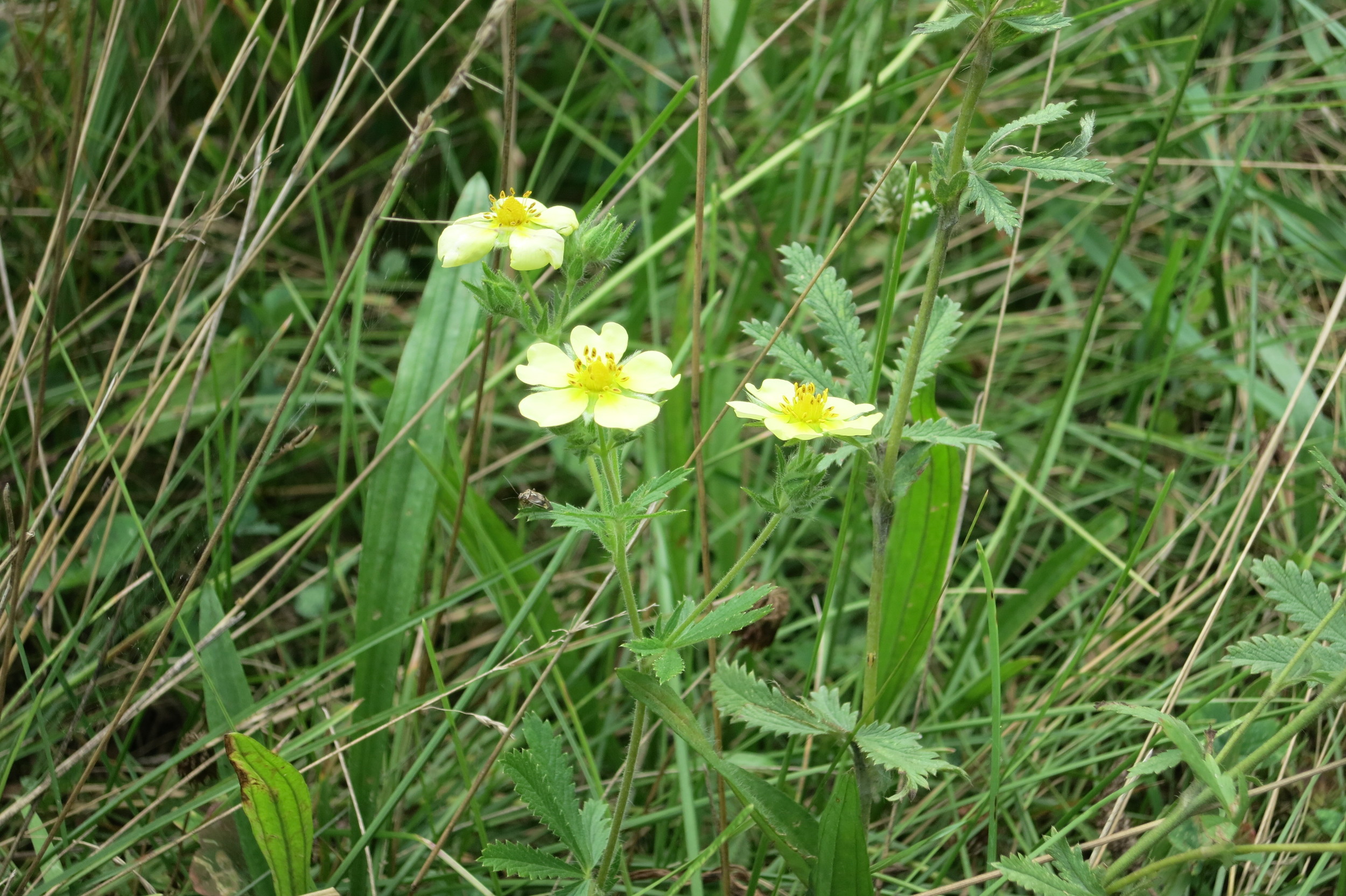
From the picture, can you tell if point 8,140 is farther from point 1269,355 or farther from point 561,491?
point 1269,355

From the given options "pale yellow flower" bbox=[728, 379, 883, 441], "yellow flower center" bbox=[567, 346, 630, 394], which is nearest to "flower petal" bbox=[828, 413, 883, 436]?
"pale yellow flower" bbox=[728, 379, 883, 441]

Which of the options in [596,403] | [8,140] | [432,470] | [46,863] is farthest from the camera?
[8,140]

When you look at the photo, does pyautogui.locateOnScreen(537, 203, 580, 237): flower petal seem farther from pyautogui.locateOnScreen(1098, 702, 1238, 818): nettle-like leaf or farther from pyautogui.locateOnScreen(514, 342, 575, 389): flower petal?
pyautogui.locateOnScreen(1098, 702, 1238, 818): nettle-like leaf

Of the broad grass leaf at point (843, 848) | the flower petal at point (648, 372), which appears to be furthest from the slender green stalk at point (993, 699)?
the flower petal at point (648, 372)

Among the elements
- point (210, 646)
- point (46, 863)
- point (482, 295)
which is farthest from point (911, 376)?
point (46, 863)

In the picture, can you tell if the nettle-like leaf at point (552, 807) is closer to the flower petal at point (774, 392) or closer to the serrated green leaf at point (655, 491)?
the serrated green leaf at point (655, 491)

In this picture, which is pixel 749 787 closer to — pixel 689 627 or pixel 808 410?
pixel 689 627

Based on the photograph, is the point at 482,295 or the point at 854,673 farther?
the point at 854,673

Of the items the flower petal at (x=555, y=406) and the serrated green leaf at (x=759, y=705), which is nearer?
the flower petal at (x=555, y=406)
